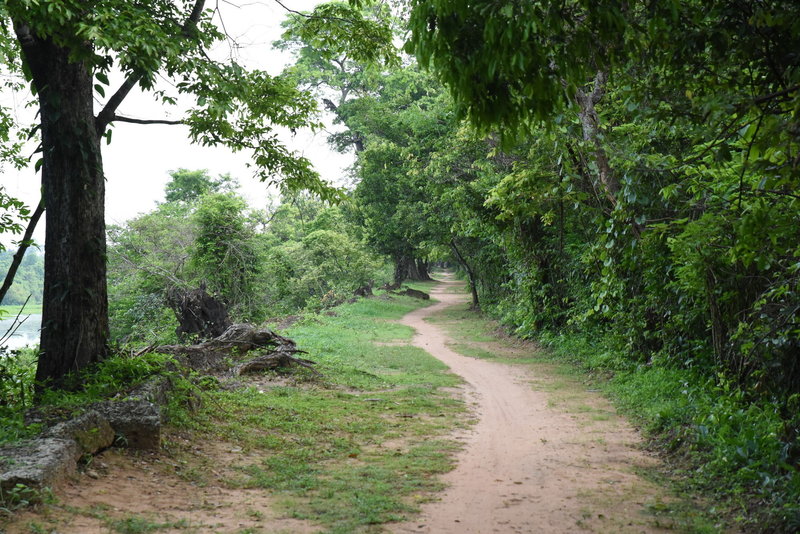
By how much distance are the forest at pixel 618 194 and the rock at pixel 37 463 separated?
1.77 metres

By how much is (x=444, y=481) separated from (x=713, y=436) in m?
2.76

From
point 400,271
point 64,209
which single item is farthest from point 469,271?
point 64,209

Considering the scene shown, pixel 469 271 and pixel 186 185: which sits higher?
pixel 186 185

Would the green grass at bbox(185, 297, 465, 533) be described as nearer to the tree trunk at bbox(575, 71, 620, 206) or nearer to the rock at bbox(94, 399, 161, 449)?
the rock at bbox(94, 399, 161, 449)

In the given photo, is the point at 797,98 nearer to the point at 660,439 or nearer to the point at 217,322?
the point at 660,439

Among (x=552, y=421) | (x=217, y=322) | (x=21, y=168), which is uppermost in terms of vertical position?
(x=21, y=168)

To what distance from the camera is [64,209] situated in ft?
22.1

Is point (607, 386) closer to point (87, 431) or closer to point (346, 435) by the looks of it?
point (346, 435)

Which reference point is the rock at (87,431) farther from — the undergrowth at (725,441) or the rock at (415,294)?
the rock at (415,294)

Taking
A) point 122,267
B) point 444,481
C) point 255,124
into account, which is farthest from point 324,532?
point 122,267

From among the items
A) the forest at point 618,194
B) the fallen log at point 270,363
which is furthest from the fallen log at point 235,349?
the forest at point 618,194

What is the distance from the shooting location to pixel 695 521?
487 centimetres

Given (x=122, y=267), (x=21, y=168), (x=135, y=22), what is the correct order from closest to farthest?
(x=135, y=22) < (x=21, y=168) < (x=122, y=267)

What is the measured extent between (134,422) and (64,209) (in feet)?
8.03
